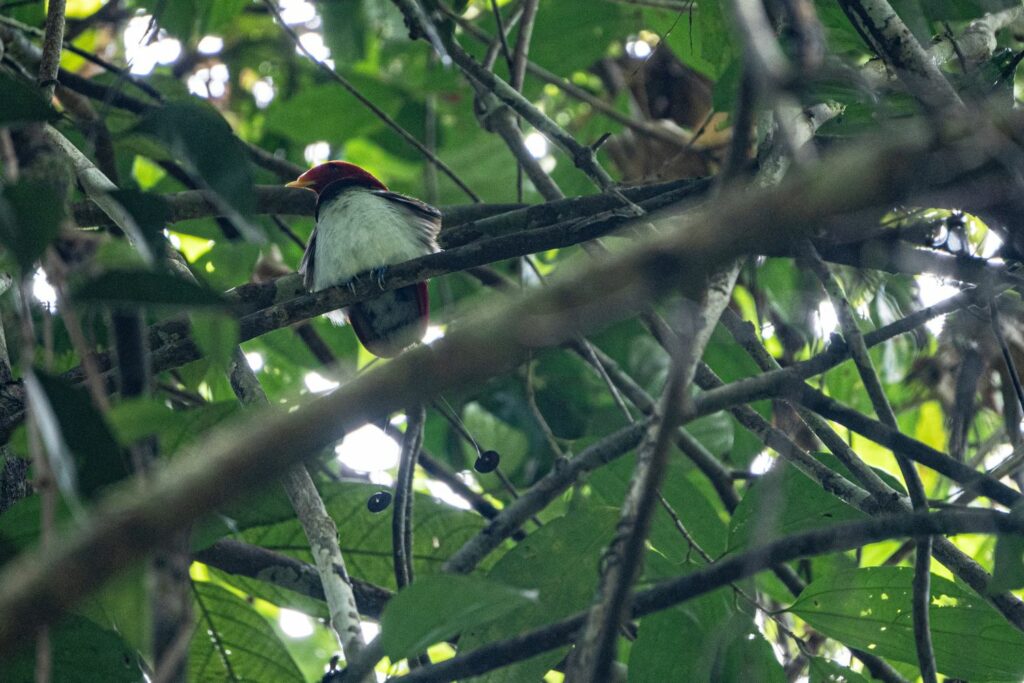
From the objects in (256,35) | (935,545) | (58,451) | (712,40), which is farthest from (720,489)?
(256,35)

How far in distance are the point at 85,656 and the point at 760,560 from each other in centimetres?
164

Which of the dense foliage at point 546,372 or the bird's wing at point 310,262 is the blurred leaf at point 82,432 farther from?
the bird's wing at point 310,262

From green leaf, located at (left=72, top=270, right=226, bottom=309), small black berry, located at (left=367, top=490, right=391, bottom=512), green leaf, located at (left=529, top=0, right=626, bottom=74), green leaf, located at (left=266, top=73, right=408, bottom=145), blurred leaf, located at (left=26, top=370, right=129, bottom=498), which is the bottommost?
blurred leaf, located at (left=26, top=370, right=129, bottom=498)

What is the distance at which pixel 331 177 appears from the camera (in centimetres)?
496

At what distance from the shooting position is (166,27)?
Result: 4.09 meters

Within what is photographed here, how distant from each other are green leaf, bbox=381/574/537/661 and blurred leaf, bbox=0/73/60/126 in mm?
1037

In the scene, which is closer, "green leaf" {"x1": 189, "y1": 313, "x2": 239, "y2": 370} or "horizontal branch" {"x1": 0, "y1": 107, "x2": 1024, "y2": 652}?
"horizontal branch" {"x1": 0, "y1": 107, "x2": 1024, "y2": 652}

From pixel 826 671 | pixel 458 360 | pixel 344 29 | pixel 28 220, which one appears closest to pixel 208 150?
pixel 28 220

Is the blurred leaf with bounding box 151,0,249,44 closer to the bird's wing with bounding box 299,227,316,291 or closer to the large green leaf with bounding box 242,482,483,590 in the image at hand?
the bird's wing with bounding box 299,227,316,291

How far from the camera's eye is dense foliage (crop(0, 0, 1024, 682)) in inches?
45.8

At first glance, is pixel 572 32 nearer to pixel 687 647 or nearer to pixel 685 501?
pixel 685 501

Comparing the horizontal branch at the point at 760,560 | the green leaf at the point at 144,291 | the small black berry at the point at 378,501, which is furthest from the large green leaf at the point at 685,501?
the green leaf at the point at 144,291

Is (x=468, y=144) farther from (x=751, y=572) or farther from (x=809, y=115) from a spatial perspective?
(x=751, y=572)

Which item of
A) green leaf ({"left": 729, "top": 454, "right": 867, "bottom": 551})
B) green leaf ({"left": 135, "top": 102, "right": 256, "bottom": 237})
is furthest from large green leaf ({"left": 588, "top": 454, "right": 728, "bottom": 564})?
green leaf ({"left": 135, "top": 102, "right": 256, "bottom": 237})
